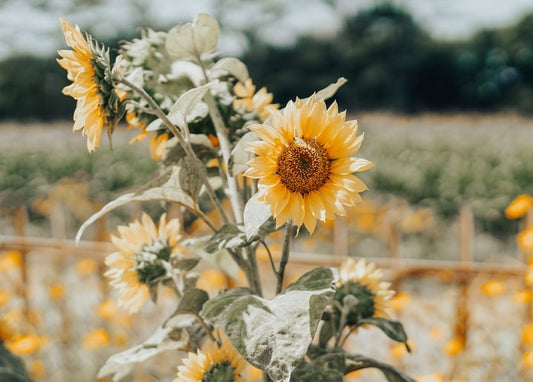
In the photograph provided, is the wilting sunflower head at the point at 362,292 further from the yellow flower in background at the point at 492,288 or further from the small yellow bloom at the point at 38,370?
the small yellow bloom at the point at 38,370

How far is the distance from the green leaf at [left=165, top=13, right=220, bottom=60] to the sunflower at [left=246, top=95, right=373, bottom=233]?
116 mm

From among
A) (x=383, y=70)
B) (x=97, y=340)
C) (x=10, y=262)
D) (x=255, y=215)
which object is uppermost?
(x=383, y=70)

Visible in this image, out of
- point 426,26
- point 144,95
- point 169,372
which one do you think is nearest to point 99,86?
point 144,95

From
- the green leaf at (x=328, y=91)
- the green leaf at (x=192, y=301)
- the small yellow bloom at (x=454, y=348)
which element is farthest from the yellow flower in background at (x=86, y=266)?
the green leaf at (x=328, y=91)

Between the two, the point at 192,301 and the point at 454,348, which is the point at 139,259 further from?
the point at 454,348

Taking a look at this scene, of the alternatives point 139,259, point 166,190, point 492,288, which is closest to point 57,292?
point 492,288

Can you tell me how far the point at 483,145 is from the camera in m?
5.65

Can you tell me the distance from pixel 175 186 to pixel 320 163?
0.12 metres

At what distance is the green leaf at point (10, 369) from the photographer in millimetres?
677

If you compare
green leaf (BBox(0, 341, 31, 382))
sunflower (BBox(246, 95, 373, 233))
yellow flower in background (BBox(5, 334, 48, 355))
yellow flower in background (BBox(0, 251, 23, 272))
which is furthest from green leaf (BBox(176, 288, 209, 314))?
yellow flower in background (BBox(0, 251, 23, 272))

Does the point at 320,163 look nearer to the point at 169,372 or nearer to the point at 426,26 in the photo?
the point at 169,372

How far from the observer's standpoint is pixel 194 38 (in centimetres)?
52

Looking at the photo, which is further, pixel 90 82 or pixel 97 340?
pixel 97 340

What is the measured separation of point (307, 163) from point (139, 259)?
0.21m
